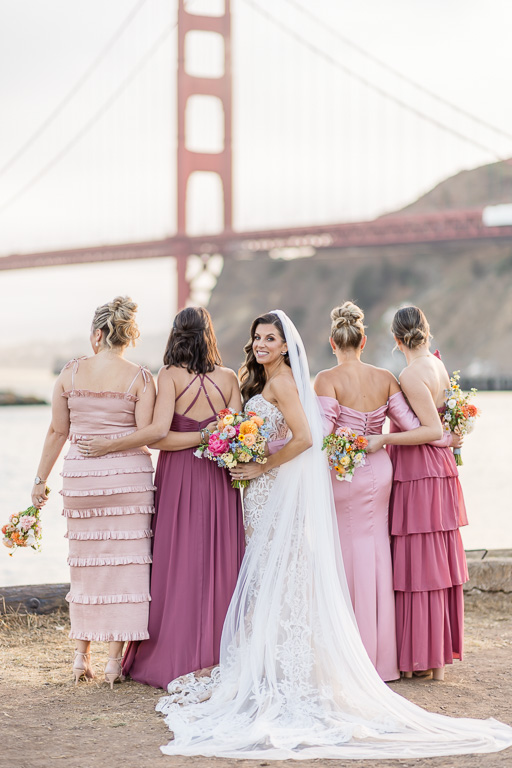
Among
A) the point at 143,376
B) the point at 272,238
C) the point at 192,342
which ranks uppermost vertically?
the point at 272,238

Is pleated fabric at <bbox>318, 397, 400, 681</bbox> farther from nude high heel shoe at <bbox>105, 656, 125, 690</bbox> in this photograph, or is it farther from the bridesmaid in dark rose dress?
nude high heel shoe at <bbox>105, 656, 125, 690</bbox>

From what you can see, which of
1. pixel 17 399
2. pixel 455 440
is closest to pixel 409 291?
pixel 17 399

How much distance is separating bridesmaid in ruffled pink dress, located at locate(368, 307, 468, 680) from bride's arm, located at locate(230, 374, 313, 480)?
1.13 feet

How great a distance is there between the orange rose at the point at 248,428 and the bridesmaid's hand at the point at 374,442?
0.45 metres

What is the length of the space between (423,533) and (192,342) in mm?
1060

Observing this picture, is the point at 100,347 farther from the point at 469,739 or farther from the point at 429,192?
the point at 429,192

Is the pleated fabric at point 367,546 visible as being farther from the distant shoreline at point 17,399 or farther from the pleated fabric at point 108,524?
the distant shoreline at point 17,399

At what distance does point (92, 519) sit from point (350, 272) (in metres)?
51.7

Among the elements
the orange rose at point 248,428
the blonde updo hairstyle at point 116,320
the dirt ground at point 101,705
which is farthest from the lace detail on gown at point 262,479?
the dirt ground at point 101,705

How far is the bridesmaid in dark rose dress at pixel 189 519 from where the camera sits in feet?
10.8

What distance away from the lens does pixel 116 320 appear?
10.7ft

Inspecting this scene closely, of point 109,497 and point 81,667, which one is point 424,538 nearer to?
point 109,497

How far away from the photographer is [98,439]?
3285mm

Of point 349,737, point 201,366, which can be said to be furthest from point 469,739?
point 201,366
